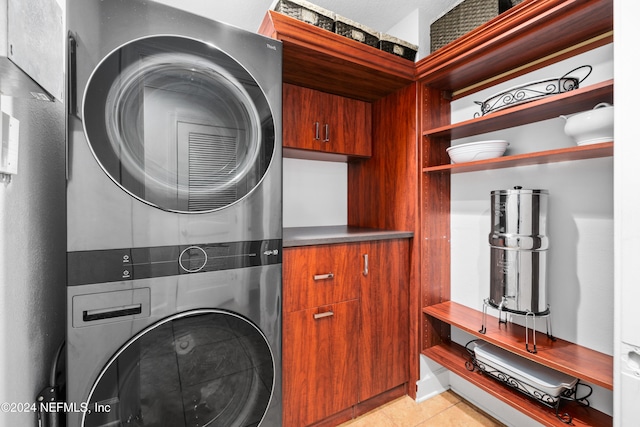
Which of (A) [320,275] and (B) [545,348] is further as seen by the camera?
(A) [320,275]

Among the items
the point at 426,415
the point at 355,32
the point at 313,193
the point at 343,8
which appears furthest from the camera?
the point at 313,193

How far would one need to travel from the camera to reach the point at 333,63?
61.6 inches

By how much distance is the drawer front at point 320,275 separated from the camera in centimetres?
140

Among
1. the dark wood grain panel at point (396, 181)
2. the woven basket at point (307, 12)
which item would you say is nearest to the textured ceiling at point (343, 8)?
the woven basket at point (307, 12)

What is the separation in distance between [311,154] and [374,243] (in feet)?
2.73

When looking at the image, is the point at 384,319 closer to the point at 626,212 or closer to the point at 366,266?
the point at 366,266

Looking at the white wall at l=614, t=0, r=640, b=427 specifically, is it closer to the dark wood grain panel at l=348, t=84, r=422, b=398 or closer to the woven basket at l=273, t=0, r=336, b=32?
the dark wood grain panel at l=348, t=84, r=422, b=398

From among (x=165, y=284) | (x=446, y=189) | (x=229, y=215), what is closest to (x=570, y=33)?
(x=446, y=189)

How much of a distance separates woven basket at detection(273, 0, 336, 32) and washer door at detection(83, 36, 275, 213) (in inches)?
21.9

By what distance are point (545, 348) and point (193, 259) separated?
1.70 meters

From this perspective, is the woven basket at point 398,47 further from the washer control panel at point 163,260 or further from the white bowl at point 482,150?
the washer control panel at point 163,260

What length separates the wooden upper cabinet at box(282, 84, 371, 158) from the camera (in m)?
1.83

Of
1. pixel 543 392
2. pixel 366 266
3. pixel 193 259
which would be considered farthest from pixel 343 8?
pixel 543 392

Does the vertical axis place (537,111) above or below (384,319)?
above
